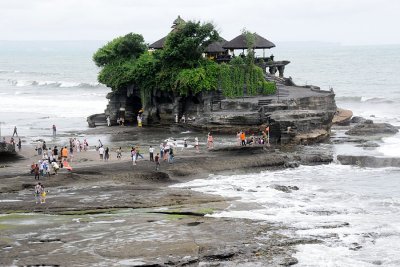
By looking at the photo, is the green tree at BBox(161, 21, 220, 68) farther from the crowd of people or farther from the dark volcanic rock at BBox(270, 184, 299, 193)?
the dark volcanic rock at BBox(270, 184, 299, 193)

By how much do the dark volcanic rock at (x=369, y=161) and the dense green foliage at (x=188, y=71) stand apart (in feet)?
54.2

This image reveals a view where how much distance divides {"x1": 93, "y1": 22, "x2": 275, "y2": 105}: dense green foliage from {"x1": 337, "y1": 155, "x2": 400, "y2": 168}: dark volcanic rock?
16.5 m

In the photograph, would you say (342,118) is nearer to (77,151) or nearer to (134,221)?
(77,151)

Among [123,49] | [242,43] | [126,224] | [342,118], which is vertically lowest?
[126,224]

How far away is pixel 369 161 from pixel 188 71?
19.8 m

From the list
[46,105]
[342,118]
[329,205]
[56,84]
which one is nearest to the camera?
[329,205]

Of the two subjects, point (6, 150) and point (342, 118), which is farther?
point (342, 118)

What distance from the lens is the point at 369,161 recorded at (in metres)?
47.6

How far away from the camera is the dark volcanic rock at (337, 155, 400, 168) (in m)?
47.4

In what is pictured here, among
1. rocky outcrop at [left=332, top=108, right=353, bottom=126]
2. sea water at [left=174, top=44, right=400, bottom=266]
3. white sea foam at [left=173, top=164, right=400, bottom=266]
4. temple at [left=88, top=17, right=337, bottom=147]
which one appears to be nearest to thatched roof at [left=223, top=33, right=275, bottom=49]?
temple at [left=88, top=17, right=337, bottom=147]

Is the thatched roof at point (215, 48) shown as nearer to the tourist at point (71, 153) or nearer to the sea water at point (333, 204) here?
the sea water at point (333, 204)

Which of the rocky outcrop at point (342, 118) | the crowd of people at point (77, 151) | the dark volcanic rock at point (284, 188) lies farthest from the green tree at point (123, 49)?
the dark volcanic rock at point (284, 188)

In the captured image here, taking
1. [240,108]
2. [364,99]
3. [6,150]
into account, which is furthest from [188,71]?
[364,99]

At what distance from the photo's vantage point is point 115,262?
88.1ft
